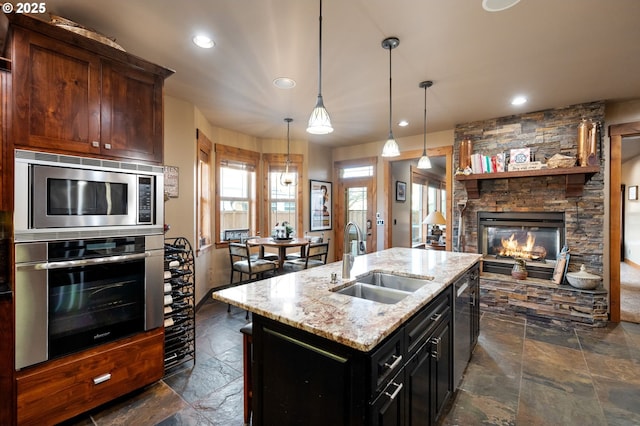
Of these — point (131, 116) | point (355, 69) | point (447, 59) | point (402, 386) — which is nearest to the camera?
point (402, 386)

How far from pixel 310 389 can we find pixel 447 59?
2.82 meters

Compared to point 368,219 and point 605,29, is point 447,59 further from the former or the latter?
point 368,219

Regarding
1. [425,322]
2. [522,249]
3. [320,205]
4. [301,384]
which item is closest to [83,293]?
[301,384]

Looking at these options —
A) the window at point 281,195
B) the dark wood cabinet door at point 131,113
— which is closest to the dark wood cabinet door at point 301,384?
the dark wood cabinet door at point 131,113

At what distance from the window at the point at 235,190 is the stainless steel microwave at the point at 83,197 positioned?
266 cm

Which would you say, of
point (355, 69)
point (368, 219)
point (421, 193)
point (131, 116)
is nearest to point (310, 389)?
point (131, 116)

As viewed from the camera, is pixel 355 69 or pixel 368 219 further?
pixel 368 219

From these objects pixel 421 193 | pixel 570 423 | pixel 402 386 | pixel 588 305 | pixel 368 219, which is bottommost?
pixel 570 423

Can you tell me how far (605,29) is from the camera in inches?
85.6

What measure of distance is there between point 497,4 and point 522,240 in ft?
11.9

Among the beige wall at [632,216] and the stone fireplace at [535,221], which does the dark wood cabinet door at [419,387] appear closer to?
the stone fireplace at [535,221]

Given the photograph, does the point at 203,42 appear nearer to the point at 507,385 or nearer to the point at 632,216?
the point at 507,385

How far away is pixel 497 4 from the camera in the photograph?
6.20 ft

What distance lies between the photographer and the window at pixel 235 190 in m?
4.87
